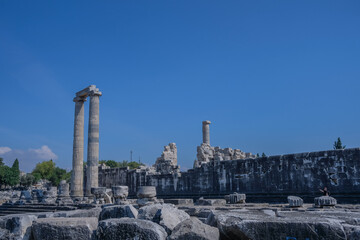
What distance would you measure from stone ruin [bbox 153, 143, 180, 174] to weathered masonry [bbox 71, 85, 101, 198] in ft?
16.9

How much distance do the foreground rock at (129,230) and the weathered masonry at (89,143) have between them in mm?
21625

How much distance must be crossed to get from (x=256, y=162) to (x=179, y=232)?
13558 millimetres

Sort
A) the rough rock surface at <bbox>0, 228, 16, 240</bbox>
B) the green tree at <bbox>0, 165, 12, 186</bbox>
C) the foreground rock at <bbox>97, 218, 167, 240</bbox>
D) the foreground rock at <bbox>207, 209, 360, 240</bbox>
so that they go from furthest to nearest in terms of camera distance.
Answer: the green tree at <bbox>0, 165, 12, 186</bbox>
the rough rock surface at <bbox>0, 228, 16, 240</bbox>
the foreground rock at <bbox>97, 218, 167, 240</bbox>
the foreground rock at <bbox>207, 209, 360, 240</bbox>

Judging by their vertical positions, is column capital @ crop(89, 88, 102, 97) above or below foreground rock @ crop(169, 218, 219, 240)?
above

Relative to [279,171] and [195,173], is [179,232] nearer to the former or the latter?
[279,171]

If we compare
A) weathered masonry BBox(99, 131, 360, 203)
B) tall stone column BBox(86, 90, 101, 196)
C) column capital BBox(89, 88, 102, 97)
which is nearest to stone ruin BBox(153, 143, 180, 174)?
weathered masonry BBox(99, 131, 360, 203)

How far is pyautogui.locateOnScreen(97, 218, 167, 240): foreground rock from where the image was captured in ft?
14.4

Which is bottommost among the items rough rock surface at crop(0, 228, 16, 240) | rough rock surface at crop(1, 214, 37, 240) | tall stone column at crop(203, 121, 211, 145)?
rough rock surface at crop(0, 228, 16, 240)

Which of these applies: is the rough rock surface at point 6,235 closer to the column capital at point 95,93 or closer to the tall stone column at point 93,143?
the tall stone column at point 93,143

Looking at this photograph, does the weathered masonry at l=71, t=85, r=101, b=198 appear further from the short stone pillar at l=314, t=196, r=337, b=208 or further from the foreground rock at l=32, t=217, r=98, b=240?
the foreground rock at l=32, t=217, r=98, b=240

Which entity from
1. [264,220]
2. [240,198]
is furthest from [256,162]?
[264,220]

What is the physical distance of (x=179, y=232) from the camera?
4.38 meters

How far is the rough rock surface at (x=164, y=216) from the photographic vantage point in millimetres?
5031

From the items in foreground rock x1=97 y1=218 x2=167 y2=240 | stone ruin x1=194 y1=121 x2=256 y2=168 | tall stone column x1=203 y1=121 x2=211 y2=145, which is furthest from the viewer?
tall stone column x1=203 y1=121 x2=211 y2=145
